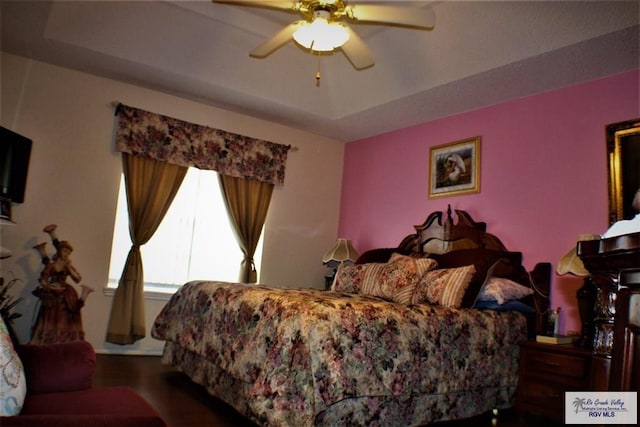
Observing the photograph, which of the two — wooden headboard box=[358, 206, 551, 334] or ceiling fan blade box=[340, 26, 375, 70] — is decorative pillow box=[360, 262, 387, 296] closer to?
wooden headboard box=[358, 206, 551, 334]

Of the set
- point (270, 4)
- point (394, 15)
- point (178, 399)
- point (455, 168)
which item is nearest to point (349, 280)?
point (455, 168)

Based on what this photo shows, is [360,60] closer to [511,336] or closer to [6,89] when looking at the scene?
[511,336]

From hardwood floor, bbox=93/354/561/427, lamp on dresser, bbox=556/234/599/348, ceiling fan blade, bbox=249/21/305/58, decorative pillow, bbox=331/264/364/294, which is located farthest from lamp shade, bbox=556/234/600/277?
ceiling fan blade, bbox=249/21/305/58

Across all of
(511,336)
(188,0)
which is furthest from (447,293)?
(188,0)

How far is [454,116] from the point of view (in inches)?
175

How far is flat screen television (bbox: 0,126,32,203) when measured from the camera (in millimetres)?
3525

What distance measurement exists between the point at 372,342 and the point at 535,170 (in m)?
2.28

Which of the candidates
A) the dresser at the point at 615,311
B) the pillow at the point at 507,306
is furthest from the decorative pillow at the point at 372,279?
the dresser at the point at 615,311

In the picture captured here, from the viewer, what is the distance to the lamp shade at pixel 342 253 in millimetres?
4926

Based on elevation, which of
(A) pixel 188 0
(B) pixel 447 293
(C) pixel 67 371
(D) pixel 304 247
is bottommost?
(C) pixel 67 371

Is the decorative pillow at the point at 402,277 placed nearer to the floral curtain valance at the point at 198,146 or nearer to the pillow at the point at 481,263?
the pillow at the point at 481,263

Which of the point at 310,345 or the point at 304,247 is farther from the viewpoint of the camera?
the point at 304,247

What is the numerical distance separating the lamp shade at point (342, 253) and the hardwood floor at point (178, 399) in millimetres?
A: 1989

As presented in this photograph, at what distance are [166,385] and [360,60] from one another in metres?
2.63
